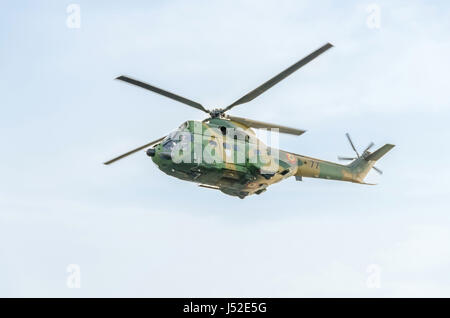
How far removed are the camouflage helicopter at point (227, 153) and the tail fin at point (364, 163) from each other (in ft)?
12.7

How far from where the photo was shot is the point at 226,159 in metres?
32.7

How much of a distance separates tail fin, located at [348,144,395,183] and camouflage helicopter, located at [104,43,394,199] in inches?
152

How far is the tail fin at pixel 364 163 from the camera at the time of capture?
39906mm

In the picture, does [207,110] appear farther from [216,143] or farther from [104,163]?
[104,163]

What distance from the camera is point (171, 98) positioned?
3294cm

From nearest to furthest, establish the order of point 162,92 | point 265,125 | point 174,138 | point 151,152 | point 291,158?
point 151,152 → point 174,138 → point 162,92 → point 265,125 → point 291,158

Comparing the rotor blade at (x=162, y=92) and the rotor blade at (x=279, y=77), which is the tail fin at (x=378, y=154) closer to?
the rotor blade at (x=279, y=77)

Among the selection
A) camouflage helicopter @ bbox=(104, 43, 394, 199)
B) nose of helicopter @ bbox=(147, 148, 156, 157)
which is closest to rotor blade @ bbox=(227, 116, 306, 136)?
camouflage helicopter @ bbox=(104, 43, 394, 199)

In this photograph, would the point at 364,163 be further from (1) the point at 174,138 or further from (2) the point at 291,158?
(1) the point at 174,138

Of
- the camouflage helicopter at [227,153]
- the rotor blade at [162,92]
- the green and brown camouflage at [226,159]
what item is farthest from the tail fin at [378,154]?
the rotor blade at [162,92]

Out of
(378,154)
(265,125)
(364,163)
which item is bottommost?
(364,163)

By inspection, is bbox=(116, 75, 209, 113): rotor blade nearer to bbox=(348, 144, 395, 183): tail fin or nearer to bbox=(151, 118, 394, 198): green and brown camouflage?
bbox=(151, 118, 394, 198): green and brown camouflage

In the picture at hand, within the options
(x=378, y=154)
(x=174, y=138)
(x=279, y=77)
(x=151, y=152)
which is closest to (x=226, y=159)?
(x=174, y=138)

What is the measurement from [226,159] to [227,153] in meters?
0.33
